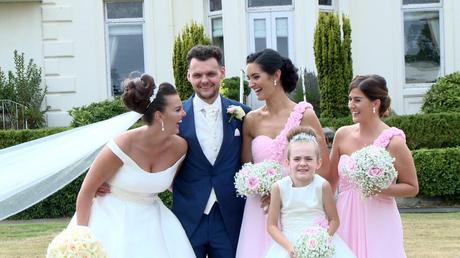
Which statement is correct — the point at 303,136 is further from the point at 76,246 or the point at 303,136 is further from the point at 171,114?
the point at 76,246

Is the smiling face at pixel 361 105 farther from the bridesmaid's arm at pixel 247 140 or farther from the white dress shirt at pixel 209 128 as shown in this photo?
the white dress shirt at pixel 209 128

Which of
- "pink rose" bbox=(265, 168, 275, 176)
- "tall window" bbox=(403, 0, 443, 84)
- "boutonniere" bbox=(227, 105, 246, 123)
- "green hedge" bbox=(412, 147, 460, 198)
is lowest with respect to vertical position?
"green hedge" bbox=(412, 147, 460, 198)

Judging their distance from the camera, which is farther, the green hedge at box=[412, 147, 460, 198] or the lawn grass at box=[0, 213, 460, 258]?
the green hedge at box=[412, 147, 460, 198]

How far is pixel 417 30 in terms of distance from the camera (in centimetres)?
1802

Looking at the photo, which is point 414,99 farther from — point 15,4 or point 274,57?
point 274,57

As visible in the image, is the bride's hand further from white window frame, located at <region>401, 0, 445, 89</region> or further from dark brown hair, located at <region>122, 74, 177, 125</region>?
white window frame, located at <region>401, 0, 445, 89</region>

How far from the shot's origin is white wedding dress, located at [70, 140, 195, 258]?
5.37m

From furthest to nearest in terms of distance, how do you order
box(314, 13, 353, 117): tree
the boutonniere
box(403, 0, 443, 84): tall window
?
box(403, 0, 443, 84): tall window < box(314, 13, 353, 117): tree < the boutonniere

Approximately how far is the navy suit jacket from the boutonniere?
0.12ft

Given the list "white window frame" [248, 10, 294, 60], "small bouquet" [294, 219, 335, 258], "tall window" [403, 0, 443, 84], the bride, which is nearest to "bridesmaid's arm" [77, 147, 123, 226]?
the bride

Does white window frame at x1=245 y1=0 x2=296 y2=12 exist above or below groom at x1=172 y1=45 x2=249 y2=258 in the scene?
above

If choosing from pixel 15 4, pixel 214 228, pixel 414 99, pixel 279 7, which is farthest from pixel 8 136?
pixel 214 228

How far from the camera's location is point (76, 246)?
4773mm

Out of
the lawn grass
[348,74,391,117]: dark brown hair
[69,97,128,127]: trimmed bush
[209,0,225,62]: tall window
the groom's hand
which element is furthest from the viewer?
[209,0,225,62]: tall window
